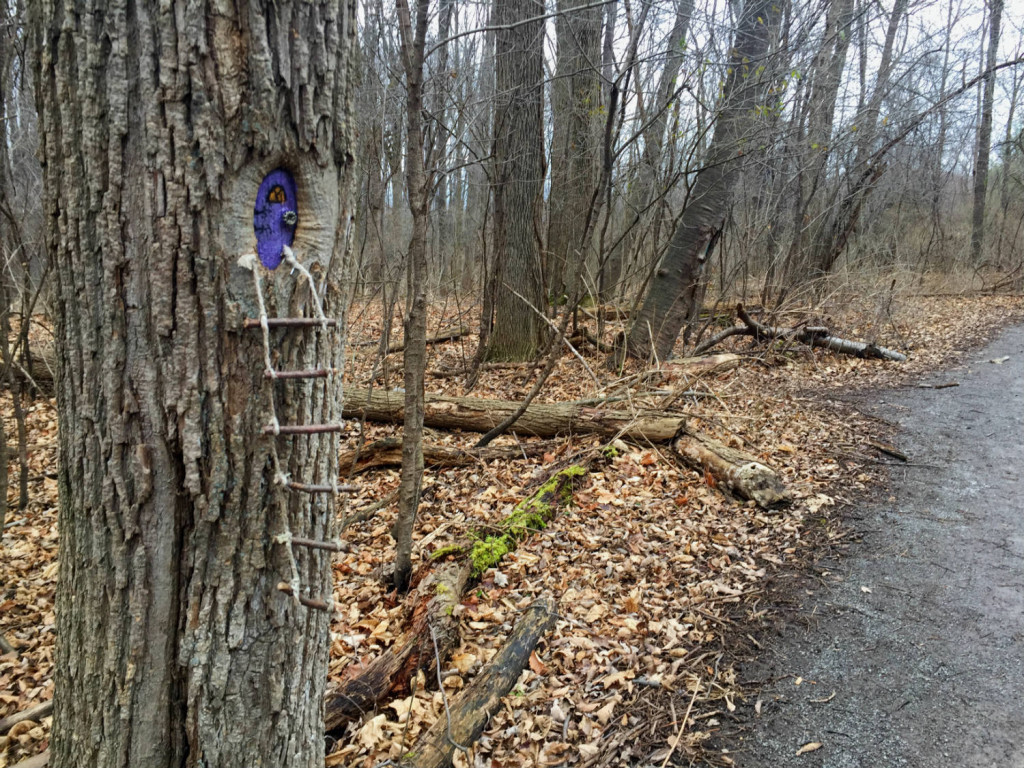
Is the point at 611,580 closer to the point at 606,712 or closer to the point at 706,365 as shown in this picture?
the point at 606,712

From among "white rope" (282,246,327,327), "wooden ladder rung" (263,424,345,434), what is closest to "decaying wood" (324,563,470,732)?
"wooden ladder rung" (263,424,345,434)

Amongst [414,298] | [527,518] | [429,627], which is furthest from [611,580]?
[414,298]

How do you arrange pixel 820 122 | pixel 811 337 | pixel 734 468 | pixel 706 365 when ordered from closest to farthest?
pixel 734 468, pixel 706 365, pixel 820 122, pixel 811 337

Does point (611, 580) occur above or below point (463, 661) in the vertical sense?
above

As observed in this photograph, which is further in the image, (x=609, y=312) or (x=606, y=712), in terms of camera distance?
(x=609, y=312)

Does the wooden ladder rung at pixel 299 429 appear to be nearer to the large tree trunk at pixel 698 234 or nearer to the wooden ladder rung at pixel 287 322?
the wooden ladder rung at pixel 287 322

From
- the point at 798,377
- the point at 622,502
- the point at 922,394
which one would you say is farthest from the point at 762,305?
the point at 622,502

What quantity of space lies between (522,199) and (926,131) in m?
13.7

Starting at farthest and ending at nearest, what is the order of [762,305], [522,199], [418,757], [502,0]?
[762,305] < [522,199] < [502,0] < [418,757]

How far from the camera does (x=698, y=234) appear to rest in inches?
304

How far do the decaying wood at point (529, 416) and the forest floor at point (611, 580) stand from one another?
14 cm

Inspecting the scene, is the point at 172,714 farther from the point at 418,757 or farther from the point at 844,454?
the point at 844,454

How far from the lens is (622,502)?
4.46 m

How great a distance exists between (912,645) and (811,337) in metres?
7.39
